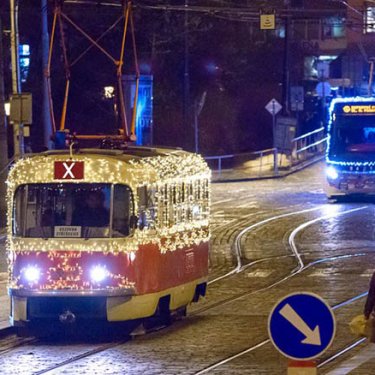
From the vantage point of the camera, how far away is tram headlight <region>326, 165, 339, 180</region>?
3618cm

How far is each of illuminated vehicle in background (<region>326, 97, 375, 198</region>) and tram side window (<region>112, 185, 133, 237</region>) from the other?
20.9 m

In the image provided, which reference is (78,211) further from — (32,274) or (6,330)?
(6,330)

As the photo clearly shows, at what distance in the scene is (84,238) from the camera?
15500 millimetres

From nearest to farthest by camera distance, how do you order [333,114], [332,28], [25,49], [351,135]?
[351,135], [333,114], [25,49], [332,28]

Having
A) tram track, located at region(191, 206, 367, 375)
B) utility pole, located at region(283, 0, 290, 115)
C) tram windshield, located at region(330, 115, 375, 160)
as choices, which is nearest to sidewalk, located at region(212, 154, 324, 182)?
utility pole, located at region(283, 0, 290, 115)

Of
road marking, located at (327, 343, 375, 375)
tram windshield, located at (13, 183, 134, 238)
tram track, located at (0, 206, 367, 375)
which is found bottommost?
tram track, located at (0, 206, 367, 375)

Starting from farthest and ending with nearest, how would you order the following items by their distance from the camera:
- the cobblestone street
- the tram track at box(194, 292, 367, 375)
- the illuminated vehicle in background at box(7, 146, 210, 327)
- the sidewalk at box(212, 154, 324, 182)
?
1. the sidewalk at box(212, 154, 324, 182)
2. the illuminated vehicle in background at box(7, 146, 210, 327)
3. the cobblestone street
4. the tram track at box(194, 292, 367, 375)

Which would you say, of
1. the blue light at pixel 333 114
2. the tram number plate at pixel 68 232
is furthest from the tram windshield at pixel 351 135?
the tram number plate at pixel 68 232

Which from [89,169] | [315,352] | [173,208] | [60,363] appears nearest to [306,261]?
[173,208]

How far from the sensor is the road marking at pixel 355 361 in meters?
13.0

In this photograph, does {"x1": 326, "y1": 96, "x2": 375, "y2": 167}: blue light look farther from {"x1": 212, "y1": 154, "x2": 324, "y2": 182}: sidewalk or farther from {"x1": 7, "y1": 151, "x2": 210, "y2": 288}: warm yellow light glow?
{"x1": 7, "y1": 151, "x2": 210, "y2": 288}: warm yellow light glow

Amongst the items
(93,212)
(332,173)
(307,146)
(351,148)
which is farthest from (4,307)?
(307,146)

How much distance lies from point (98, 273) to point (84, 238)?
47 cm

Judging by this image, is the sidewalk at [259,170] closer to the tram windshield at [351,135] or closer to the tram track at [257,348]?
the tram windshield at [351,135]
